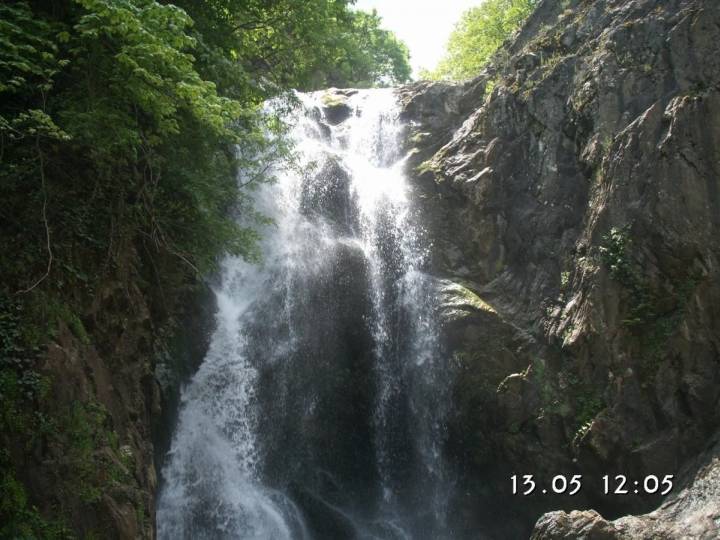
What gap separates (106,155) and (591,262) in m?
8.38

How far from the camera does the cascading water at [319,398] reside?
10.8 metres

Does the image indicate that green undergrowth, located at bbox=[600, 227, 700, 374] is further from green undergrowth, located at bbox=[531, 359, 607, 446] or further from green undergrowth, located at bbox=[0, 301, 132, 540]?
green undergrowth, located at bbox=[0, 301, 132, 540]

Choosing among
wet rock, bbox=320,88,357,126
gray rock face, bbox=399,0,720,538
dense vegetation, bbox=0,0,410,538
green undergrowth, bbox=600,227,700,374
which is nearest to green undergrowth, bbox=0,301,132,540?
dense vegetation, bbox=0,0,410,538

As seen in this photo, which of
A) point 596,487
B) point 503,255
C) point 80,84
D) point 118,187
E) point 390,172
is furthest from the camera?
point 390,172

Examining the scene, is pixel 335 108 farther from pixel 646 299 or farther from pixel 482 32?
pixel 646 299

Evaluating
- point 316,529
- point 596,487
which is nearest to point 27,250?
point 316,529

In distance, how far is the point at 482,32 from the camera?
26.2m

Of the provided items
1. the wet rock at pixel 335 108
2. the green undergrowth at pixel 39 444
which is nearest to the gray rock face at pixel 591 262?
the green undergrowth at pixel 39 444

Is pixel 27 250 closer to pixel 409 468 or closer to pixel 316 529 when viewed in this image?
pixel 316 529

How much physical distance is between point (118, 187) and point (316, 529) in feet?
22.7

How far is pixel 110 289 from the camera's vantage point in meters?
8.41

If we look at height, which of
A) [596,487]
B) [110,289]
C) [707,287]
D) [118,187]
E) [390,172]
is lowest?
[596,487]

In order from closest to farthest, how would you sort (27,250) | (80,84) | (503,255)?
(27,250), (80,84), (503,255)
